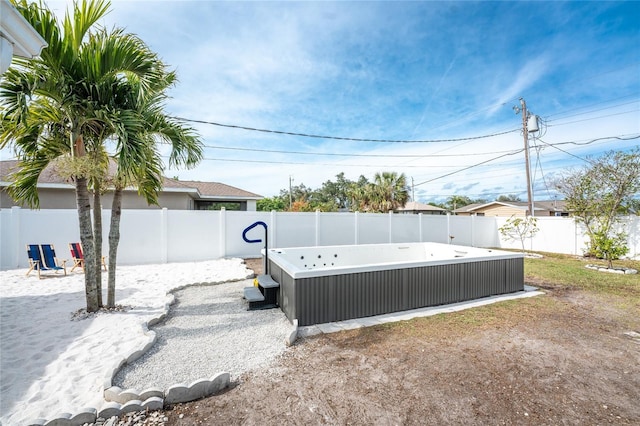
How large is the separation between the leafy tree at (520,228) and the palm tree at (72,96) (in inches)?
607

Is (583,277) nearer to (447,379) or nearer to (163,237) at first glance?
(447,379)

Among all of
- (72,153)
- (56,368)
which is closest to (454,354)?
(56,368)

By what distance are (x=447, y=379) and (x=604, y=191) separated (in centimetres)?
1315

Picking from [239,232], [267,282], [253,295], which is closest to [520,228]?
[239,232]

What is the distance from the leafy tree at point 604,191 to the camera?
33.6 ft

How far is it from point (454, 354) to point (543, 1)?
9.39m

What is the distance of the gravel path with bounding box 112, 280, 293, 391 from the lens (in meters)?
2.74

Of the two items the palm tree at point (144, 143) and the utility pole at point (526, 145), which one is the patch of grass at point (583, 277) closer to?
the utility pole at point (526, 145)

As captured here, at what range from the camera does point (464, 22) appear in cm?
799

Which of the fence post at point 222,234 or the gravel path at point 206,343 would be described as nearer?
the gravel path at point 206,343

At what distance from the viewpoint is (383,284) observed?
4570mm

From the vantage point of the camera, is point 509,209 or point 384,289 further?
point 509,209

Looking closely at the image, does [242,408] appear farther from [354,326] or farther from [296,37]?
[296,37]

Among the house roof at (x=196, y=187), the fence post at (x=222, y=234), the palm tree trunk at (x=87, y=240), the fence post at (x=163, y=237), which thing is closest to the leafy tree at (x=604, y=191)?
the fence post at (x=222, y=234)
